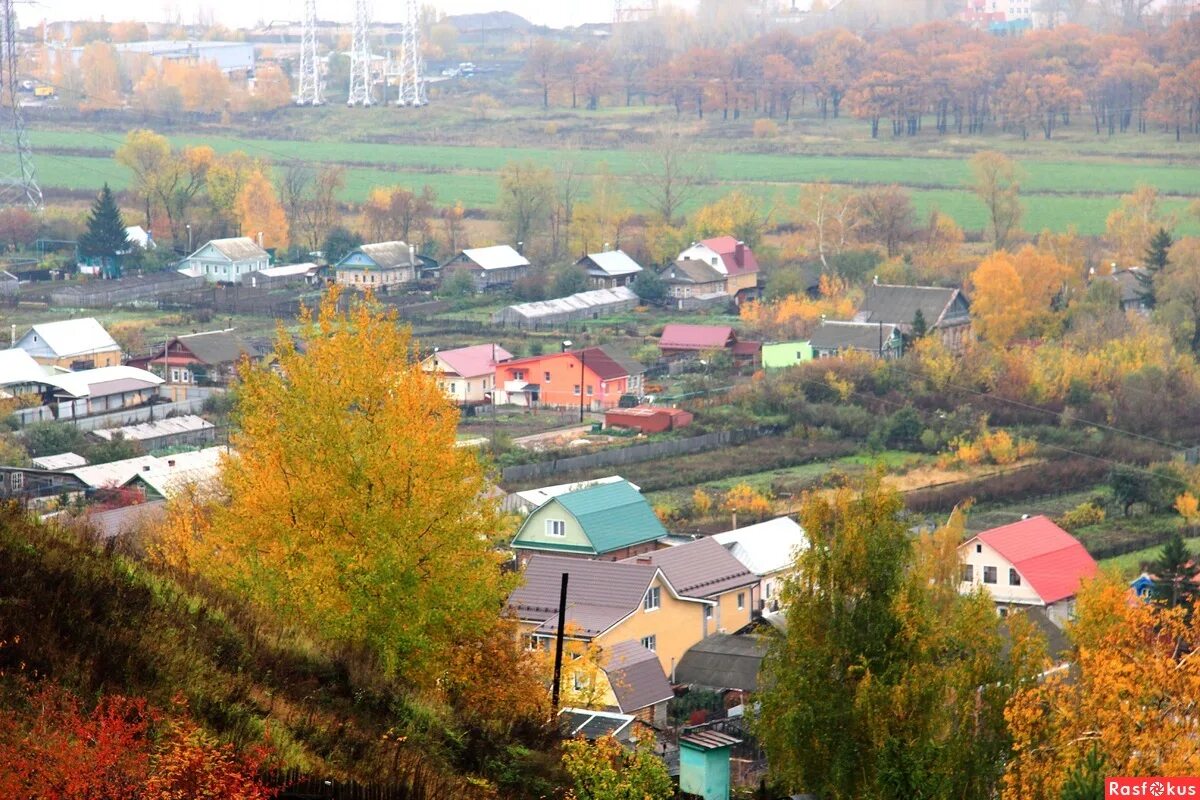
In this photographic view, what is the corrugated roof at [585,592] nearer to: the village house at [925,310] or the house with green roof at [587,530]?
the house with green roof at [587,530]

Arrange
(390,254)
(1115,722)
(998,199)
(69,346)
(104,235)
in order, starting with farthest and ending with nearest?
(998,199) → (104,235) → (390,254) → (69,346) → (1115,722)

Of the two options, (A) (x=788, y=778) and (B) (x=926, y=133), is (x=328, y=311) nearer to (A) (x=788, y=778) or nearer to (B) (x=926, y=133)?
(A) (x=788, y=778)

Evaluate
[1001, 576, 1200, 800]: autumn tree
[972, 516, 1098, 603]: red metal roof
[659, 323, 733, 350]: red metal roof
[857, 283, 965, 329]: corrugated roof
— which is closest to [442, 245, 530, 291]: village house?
[659, 323, 733, 350]: red metal roof

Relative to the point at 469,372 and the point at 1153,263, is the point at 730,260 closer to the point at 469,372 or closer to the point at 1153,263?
the point at 1153,263

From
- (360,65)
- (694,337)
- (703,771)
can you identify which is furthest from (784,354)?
(360,65)

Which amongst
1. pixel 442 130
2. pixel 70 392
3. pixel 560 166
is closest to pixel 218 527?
pixel 70 392

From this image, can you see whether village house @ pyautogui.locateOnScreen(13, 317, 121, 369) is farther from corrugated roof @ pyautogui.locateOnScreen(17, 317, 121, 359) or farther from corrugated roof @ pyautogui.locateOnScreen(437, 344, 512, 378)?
corrugated roof @ pyautogui.locateOnScreen(437, 344, 512, 378)
